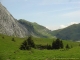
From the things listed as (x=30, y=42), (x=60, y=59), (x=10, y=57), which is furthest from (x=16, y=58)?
(x=30, y=42)

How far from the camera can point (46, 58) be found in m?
35.0

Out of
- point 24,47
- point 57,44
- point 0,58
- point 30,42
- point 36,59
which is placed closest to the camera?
point 0,58

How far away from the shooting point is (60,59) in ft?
112

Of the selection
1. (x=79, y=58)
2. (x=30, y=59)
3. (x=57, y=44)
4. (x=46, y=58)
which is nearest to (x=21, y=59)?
(x=30, y=59)

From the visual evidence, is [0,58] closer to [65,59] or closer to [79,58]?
[65,59]

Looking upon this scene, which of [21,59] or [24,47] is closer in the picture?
[21,59]

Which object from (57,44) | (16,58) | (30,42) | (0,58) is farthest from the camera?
(57,44)

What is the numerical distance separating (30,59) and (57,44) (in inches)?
2142

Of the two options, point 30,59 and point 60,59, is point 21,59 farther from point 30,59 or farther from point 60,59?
point 60,59

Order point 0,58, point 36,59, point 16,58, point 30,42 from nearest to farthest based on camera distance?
point 0,58 < point 36,59 < point 16,58 < point 30,42

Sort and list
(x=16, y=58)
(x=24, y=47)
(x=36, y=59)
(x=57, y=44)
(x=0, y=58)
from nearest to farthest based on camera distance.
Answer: (x=0, y=58) → (x=36, y=59) → (x=16, y=58) → (x=24, y=47) → (x=57, y=44)

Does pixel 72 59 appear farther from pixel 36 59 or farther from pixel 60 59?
pixel 36 59

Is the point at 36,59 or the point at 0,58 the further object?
the point at 36,59

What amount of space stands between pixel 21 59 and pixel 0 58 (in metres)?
5.00
